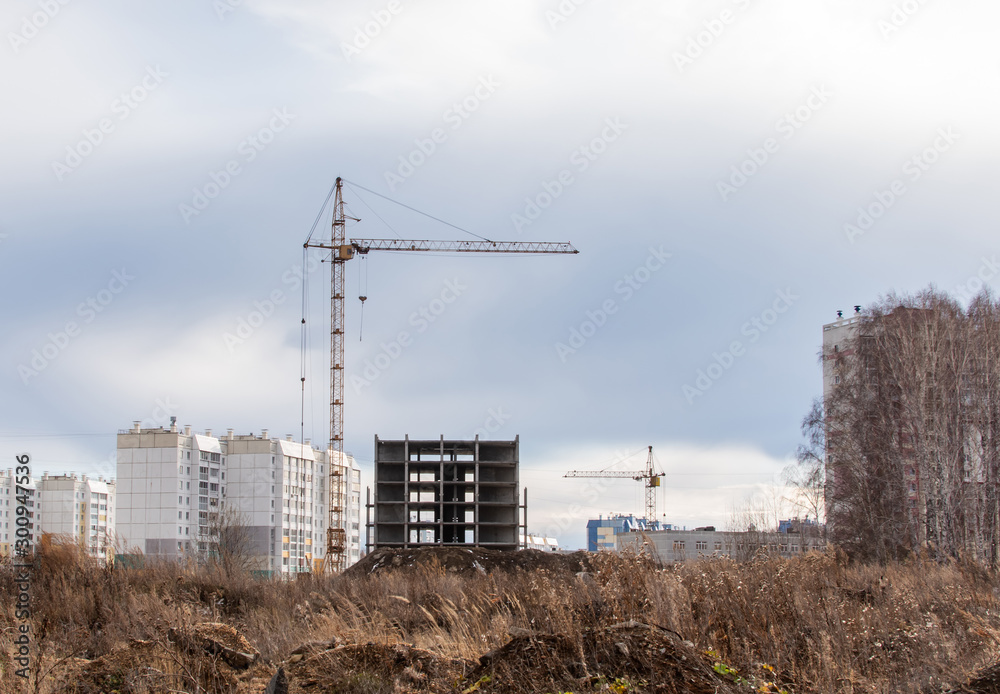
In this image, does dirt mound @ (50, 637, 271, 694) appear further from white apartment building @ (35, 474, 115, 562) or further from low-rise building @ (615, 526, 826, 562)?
white apartment building @ (35, 474, 115, 562)

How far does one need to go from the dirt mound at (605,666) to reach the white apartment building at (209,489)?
103525mm

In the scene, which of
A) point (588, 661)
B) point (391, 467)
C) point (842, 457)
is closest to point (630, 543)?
point (588, 661)

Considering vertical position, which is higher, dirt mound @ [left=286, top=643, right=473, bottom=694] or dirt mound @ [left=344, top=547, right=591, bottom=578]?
dirt mound @ [left=286, top=643, right=473, bottom=694]

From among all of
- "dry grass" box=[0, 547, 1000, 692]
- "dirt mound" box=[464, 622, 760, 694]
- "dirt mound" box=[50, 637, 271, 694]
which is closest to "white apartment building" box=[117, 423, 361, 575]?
"dry grass" box=[0, 547, 1000, 692]

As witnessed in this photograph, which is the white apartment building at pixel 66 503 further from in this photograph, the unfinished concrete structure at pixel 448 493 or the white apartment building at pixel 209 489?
the unfinished concrete structure at pixel 448 493

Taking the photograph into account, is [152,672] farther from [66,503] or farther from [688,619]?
[66,503]

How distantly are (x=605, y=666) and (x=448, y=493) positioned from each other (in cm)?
4730

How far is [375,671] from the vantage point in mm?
9398

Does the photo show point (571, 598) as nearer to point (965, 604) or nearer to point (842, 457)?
point (965, 604)

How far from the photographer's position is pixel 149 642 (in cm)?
1031

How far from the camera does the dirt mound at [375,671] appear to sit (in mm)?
8922

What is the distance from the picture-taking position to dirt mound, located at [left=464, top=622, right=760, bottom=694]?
7598 millimetres

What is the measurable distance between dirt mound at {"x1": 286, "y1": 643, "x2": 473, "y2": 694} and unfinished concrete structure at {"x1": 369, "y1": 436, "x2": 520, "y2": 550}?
133 ft

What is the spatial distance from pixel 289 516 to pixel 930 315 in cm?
9588
